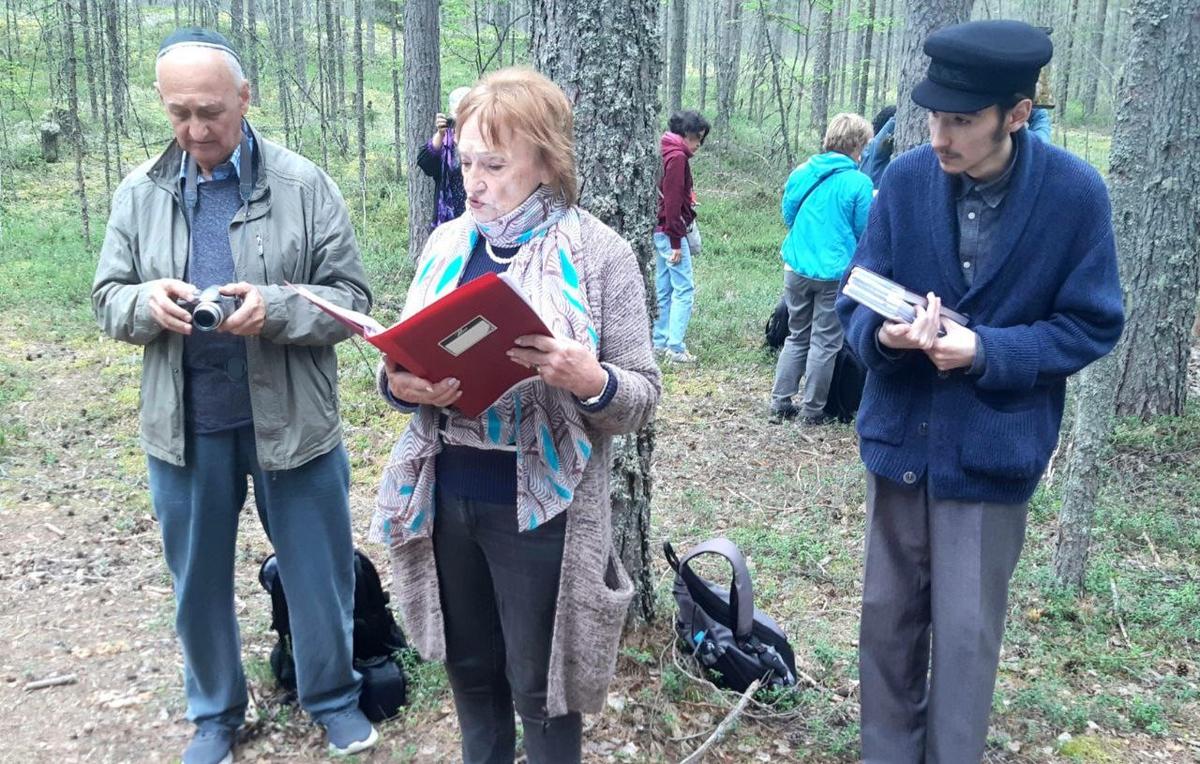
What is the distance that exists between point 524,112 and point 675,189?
6.44 metres

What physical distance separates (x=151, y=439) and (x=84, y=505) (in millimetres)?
3155

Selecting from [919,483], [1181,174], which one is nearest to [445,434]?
[919,483]

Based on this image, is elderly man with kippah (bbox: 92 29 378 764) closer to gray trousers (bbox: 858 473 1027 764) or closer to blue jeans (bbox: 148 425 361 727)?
blue jeans (bbox: 148 425 361 727)

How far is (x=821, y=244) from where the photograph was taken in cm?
664

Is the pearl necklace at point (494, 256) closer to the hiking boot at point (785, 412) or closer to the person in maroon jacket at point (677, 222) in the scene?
the hiking boot at point (785, 412)

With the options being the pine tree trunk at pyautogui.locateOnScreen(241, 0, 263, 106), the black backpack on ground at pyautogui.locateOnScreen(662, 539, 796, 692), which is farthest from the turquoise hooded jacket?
the pine tree trunk at pyautogui.locateOnScreen(241, 0, 263, 106)

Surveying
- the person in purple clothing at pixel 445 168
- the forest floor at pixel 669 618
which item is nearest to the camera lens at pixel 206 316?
the forest floor at pixel 669 618

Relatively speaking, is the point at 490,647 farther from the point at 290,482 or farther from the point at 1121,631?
the point at 1121,631

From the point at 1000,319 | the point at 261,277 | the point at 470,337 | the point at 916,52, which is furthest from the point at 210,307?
the point at 916,52

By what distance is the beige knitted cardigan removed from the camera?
7.33 feet

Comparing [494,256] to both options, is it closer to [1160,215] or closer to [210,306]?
[210,306]

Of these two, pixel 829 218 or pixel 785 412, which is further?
pixel 785 412

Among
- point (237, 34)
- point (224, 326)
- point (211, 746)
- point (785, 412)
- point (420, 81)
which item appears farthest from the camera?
point (237, 34)

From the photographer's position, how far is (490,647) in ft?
8.13
